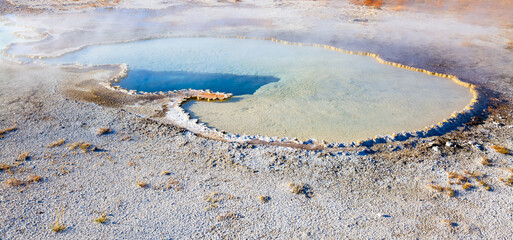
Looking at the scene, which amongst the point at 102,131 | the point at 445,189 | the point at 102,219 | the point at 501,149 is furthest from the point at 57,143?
the point at 501,149

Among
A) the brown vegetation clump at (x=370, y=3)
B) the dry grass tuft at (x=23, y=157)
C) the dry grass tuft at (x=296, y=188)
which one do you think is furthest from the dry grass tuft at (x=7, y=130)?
the brown vegetation clump at (x=370, y=3)

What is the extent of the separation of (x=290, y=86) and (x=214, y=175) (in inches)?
168

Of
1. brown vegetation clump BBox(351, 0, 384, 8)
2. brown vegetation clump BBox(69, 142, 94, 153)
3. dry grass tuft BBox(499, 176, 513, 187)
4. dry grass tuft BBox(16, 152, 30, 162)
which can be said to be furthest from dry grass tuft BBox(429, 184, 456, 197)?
brown vegetation clump BBox(351, 0, 384, 8)

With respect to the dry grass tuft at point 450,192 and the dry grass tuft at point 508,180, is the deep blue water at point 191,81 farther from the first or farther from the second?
the dry grass tuft at point 508,180

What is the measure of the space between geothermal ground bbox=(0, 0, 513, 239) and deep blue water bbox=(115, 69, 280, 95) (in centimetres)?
→ 67

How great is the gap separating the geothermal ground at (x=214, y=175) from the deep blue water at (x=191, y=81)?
675 mm

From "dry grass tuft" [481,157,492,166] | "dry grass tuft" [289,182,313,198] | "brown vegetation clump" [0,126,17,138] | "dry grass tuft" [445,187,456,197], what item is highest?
"dry grass tuft" [481,157,492,166]

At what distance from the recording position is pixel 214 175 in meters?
5.16

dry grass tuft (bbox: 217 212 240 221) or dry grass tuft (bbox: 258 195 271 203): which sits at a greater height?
dry grass tuft (bbox: 258 195 271 203)

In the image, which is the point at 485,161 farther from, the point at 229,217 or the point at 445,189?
the point at 229,217

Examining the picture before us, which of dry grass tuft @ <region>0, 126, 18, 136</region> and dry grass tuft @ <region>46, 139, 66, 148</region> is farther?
dry grass tuft @ <region>0, 126, 18, 136</region>

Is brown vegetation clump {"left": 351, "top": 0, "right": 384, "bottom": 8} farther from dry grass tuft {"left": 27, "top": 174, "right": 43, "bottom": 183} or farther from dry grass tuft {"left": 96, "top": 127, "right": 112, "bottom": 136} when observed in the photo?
dry grass tuft {"left": 27, "top": 174, "right": 43, "bottom": 183}

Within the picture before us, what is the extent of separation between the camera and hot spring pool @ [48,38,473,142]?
6941mm

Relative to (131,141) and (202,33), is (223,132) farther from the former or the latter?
(202,33)
